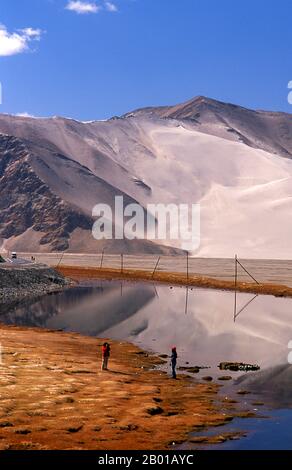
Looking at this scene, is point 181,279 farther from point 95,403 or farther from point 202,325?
point 95,403

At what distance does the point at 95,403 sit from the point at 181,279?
208 ft

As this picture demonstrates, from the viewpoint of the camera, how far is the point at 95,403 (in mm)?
23031

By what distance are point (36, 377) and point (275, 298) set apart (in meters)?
44.4

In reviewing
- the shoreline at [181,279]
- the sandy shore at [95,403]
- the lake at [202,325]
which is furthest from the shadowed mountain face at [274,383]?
the shoreline at [181,279]

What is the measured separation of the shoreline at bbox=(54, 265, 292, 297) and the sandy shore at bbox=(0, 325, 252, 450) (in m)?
42.0

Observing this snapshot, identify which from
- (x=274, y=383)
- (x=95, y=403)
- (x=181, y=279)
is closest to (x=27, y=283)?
(x=181, y=279)

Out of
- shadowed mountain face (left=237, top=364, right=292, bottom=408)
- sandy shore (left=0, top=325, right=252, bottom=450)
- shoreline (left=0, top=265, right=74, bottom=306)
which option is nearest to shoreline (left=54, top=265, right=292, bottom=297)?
shoreline (left=0, top=265, right=74, bottom=306)

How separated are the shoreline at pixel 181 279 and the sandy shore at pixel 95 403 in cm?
4195

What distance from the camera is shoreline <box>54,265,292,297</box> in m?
73.8

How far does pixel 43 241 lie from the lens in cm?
15538

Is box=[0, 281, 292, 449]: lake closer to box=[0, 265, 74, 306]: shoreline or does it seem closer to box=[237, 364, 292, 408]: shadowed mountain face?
box=[237, 364, 292, 408]: shadowed mountain face

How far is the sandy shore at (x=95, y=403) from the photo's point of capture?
1909 centimetres

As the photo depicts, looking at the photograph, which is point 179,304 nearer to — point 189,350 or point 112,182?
point 189,350
